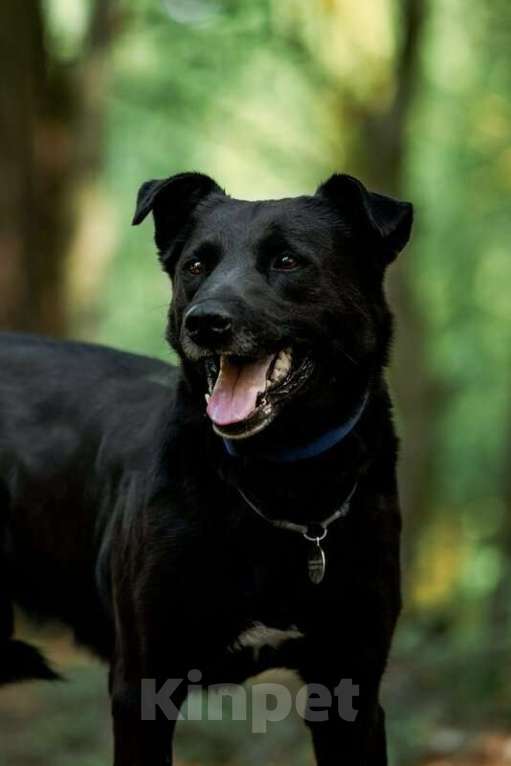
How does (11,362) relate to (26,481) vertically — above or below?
above

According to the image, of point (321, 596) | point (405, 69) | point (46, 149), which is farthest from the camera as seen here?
point (405, 69)

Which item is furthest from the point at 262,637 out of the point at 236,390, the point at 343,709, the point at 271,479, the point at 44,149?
the point at 44,149

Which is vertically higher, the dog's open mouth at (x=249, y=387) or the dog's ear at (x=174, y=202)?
the dog's ear at (x=174, y=202)

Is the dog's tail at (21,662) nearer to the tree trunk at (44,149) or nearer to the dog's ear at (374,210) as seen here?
the dog's ear at (374,210)

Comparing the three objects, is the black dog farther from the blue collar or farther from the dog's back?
the dog's back

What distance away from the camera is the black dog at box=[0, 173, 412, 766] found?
4.64 m

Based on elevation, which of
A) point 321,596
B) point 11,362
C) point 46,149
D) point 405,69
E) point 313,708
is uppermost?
point 405,69

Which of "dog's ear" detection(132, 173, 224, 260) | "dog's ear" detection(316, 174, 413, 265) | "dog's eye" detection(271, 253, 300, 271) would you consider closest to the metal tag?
"dog's eye" detection(271, 253, 300, 271)

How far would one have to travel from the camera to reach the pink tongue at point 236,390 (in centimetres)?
449

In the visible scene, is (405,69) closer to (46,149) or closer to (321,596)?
(46,149)

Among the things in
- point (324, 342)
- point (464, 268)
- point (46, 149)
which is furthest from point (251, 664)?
point (464, 268)

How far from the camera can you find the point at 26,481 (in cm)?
573

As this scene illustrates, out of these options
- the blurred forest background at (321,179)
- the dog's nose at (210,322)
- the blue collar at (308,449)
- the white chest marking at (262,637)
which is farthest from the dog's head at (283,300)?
the blurred forest background at (321,179)

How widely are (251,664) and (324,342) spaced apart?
1124 millimetres
